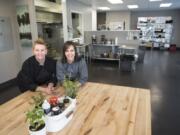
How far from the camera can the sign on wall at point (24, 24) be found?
3924mm

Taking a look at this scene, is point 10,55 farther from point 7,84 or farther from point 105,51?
point 105,51

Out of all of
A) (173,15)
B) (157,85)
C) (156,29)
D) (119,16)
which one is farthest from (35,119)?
(173,15)

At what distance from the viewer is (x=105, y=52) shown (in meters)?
7.14

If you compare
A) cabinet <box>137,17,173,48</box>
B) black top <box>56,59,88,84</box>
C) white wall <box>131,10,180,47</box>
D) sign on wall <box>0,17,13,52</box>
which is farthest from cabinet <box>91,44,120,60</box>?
white wall <box>131,10,180,47</box>

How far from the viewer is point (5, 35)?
4.14 metres

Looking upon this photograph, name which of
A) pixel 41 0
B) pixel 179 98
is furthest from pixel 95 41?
pixel 179 98

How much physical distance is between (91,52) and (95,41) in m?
0.55

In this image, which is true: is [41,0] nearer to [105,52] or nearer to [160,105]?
[105,52]

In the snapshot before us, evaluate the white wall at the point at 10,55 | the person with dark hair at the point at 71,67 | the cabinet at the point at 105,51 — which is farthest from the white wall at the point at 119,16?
the person with dark hair at the point at 71,67

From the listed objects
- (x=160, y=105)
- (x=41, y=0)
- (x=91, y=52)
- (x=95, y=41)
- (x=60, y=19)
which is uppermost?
(x=41, y=0)

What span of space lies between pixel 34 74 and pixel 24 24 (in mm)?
2638

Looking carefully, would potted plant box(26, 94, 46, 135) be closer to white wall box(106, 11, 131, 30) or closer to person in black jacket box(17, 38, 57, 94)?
person in black jacket box(17, 38, 57, 94)

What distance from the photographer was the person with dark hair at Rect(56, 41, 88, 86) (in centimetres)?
191

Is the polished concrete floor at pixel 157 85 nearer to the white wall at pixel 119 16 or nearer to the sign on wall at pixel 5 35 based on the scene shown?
the sign on wall at pixel 5 35
